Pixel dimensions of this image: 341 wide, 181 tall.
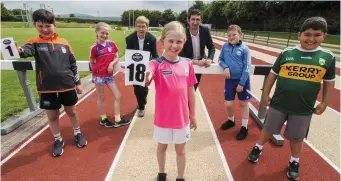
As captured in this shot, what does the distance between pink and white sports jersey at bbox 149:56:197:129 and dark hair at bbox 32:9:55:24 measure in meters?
1.62

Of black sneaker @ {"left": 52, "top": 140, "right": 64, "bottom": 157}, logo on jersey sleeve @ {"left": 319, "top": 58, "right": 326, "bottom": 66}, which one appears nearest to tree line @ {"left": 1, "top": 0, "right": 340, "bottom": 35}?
black sneaker @ {"left": 52, "top": 140, "right": 64, "bottom": 157}

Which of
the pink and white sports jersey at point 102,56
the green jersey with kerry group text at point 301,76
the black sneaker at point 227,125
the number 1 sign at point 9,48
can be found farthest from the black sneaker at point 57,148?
the green jersey with kerry group text at point 301,76

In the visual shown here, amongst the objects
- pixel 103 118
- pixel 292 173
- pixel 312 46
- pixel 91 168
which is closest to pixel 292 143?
pixel 292 173

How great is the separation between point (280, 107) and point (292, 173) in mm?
880

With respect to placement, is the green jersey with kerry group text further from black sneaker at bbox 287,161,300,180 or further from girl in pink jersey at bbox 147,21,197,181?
girl in pink jersey at bbox 147,21,197,181

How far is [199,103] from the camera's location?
18.4 feet

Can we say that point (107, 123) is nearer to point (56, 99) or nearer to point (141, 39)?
point (56, 99)

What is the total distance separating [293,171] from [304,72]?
130 cm

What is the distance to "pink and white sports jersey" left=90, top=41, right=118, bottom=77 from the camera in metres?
3.69

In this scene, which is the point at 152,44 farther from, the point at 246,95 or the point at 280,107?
the point at 280,107

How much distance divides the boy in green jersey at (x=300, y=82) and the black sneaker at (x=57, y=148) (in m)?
2.97

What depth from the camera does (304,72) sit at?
250 centimetres

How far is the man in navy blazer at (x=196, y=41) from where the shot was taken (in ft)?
11.6

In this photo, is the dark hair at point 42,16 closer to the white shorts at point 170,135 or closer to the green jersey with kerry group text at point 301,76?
the white shorts at point 170,135
